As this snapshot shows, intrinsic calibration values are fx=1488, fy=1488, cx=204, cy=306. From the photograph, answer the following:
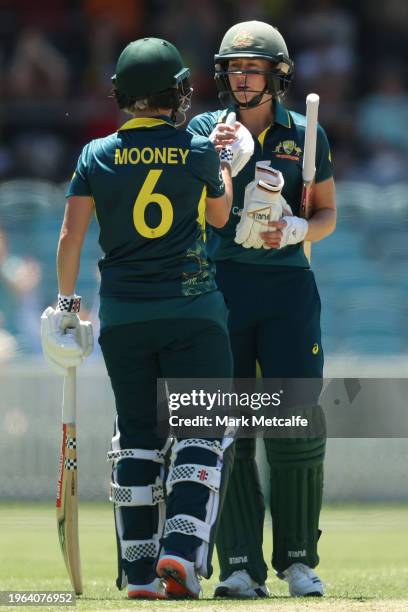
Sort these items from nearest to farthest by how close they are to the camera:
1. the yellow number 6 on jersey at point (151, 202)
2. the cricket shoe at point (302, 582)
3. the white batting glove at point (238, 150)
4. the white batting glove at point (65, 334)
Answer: the yellow number 6 on jersey at point (151, 202) < the white batting glove at point (65, 334) < the white batting glove at point (238, 150) < the cricket shoe at point (302, 582)

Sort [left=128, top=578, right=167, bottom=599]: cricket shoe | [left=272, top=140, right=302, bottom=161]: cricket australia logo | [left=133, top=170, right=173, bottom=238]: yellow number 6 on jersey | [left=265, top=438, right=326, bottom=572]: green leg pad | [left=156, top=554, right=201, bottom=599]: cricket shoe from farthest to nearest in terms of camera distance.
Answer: [left=272, top=140, right=302, bottom=161]: cricket australia logo < [left=265, top=438, right=326, bottom=572]: green leg pad < [left=128, top=578, right=167, bottom=599]: cricket shoe < [left=133, top=170, right=173, bottom=238]: yellow number 6 on jersey < [left=156, top=554, right=201, bottom=599]: cricket shoe

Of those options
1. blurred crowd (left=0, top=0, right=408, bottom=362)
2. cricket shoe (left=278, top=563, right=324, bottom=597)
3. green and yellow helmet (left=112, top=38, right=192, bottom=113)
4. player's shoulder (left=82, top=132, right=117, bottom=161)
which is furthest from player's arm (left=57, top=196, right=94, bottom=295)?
blurred crowd (left=0, top=0, right=408, bottom=362)

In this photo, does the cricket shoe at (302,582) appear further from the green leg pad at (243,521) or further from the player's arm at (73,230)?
the player's arm at (73,230)

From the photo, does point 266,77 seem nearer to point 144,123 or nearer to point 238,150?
point 238,150

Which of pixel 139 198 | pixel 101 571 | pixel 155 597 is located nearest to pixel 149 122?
pixel 139 198

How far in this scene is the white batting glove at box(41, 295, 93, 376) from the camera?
5180mm

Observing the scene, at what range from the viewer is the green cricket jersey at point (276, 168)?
5582 millimetres

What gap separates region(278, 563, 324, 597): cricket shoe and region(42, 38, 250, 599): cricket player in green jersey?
0.57 metres

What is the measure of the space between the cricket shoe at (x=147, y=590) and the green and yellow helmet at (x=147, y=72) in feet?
5.44

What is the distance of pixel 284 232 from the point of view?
5465 mm

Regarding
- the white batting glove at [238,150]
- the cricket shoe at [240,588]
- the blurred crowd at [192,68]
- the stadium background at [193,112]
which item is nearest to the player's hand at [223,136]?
the white batting glove at [238,150]

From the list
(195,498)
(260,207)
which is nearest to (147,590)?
(195,498)

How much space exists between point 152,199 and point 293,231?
719 mm

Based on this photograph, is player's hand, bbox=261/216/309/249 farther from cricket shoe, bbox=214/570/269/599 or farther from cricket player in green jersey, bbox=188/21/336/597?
cricket shoe, bbox=214/570/269/599
